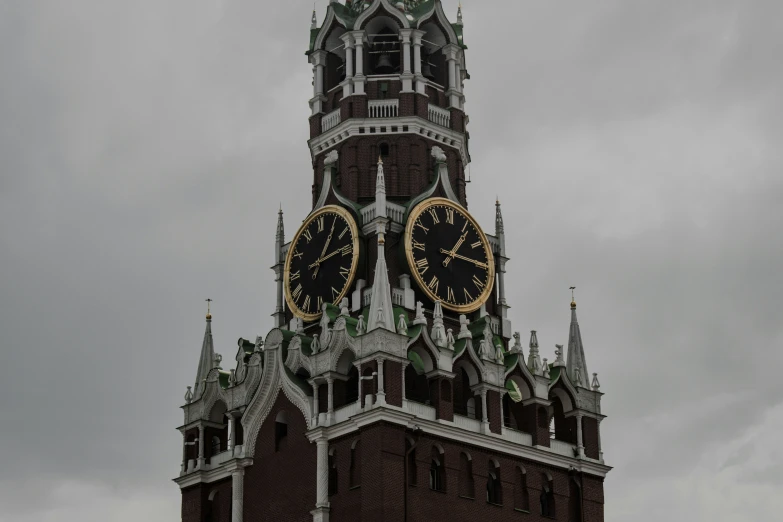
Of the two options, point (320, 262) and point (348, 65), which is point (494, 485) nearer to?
point (320, 262)

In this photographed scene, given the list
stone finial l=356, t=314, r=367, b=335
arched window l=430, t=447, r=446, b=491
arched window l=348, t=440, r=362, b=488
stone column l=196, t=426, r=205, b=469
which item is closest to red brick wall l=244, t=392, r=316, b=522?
arched window l=348, t=440, r=362, b=488

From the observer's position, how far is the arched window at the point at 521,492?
90625 mm

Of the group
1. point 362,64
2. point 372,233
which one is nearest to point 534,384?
point 372,233

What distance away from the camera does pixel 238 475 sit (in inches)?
3639

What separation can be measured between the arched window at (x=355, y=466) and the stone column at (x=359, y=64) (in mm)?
19573

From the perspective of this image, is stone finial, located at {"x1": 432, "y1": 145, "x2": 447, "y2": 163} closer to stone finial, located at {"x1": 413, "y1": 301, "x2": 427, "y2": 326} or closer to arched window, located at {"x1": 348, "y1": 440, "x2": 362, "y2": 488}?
stone finial, located at {"x1": 413, "y1": 301, "x2": 427, "y2": 326}

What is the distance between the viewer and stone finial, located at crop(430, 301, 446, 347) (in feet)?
294

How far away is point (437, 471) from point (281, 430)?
7.87 metres

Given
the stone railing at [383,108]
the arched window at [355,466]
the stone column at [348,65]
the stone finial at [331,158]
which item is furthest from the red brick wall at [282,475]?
the stone column at [348,65]

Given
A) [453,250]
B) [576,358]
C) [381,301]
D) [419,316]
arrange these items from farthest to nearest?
[576,358], [453,250], [419,316], [381,301]

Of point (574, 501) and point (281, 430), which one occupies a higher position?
point (281, 430)

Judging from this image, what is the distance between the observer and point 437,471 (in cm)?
8800

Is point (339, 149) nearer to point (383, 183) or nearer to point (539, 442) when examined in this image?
point (383, 183)

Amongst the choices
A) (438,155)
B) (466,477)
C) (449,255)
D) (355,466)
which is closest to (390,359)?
(355,466)
